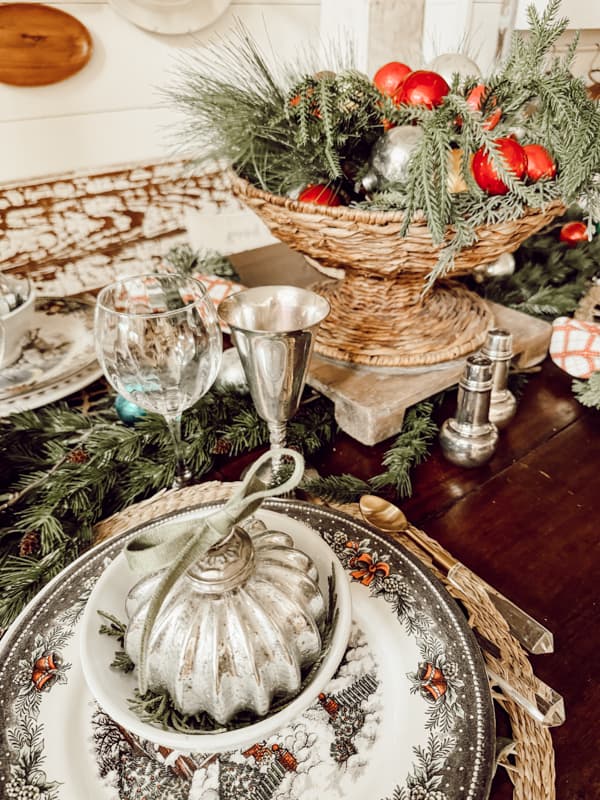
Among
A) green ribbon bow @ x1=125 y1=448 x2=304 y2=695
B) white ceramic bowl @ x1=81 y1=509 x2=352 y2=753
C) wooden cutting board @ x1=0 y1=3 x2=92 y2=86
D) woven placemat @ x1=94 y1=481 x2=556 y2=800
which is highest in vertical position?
wooden cutting board @ x1=0 y1=3 x2=92 y2=86

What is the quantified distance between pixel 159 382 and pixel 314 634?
0.88 ft

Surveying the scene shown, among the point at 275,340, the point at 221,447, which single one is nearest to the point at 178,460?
the point at 221,447

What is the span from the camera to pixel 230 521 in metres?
0.28

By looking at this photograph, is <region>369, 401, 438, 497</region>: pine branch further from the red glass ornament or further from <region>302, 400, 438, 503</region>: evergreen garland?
the red glass ornament

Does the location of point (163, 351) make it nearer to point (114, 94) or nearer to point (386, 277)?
point (386, 277)

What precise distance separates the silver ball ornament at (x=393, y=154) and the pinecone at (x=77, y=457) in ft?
1.35

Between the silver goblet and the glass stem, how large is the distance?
0.08 meters

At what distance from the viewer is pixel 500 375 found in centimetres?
63

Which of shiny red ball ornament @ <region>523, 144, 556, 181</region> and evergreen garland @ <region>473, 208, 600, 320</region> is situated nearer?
shiny red ball ornament @ <region>523, 144, 556, 181</region>

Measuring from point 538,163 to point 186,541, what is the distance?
51 centimetres

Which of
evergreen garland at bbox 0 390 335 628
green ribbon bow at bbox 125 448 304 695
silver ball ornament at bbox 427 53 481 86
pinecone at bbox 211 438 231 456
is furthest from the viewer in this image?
silver ball ornament at bbox 427 53 481 86

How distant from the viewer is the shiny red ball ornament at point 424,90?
2.02ft

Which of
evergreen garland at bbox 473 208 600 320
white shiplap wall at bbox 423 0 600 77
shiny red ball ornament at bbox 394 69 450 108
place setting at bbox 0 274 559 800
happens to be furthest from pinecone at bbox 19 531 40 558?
white shiplap wall at bbox 423 0 600 77

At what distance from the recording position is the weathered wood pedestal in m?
0.61
